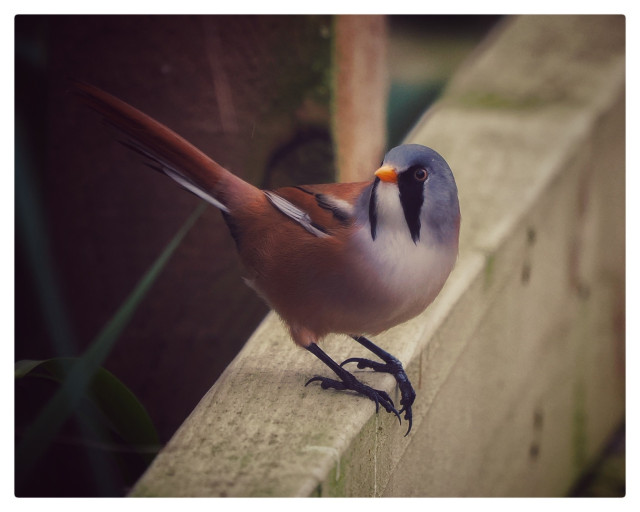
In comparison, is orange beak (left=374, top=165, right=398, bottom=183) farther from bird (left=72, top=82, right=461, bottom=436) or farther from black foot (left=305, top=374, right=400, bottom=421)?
black foot (left=305, top=374, right=400, bottom=421)

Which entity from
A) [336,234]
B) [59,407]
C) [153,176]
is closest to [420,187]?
[336,234]

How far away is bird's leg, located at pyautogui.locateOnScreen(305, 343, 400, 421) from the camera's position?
1.65 m

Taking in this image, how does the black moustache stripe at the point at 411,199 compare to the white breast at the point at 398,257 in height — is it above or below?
above

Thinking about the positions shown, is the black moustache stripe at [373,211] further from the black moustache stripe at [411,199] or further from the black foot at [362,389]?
the black foot at [362,389]

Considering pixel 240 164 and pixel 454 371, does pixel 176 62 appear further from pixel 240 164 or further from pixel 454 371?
pixel 454 371

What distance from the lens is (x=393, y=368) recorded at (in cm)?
175

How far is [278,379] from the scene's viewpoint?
1712mm

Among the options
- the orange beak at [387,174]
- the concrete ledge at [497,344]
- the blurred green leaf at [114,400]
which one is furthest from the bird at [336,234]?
the blurred green leaf at [114,400]

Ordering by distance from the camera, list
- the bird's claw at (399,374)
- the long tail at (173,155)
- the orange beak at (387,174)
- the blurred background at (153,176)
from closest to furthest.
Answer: the orange beak at (387,174) < the long tail at (173,155) < the bird's claw at (399,374) < the blurred background at (153,176)

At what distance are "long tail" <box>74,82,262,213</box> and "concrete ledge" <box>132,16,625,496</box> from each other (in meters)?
0.35

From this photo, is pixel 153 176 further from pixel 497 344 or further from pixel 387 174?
pixel 497 344

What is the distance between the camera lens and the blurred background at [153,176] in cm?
186

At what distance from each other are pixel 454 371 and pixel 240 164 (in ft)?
2.23
